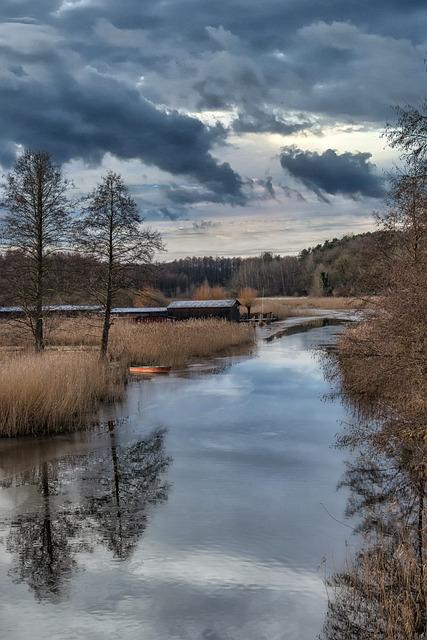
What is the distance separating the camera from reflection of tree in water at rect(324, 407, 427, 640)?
6082 millimetres

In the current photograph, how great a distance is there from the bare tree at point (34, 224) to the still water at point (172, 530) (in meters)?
8.10

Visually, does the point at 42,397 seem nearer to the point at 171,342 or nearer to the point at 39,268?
the point at 39,268

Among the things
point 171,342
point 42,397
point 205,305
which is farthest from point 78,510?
point 205,305

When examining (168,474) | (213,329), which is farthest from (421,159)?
(213,329)

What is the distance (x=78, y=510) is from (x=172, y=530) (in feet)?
5.30

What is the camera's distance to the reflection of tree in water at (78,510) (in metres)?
7.76

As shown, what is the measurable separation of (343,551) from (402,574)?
1373 millimetres

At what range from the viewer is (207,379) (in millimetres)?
24000

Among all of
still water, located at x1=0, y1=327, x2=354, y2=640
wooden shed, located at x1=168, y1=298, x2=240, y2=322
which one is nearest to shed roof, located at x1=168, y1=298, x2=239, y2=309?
wooden shed, located at x1=168, y1=298, x2=240, y2=322

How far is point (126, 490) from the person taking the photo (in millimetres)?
10609

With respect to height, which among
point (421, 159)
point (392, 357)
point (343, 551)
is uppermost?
point (421, 159)

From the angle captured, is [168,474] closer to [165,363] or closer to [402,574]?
[402,574]

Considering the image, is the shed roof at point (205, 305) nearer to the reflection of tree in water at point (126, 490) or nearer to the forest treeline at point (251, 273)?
the forest treeline at point (251, 273)

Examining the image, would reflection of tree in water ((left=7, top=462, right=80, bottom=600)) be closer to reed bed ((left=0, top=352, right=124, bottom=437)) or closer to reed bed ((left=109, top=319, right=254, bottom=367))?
reed bed ((left=0, top=352, right=124, bottom=437))
